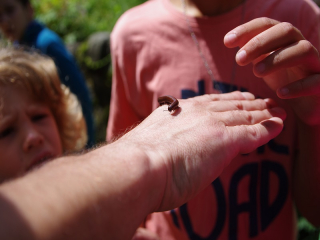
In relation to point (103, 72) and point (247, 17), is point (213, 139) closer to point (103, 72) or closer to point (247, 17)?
point (247, 17)

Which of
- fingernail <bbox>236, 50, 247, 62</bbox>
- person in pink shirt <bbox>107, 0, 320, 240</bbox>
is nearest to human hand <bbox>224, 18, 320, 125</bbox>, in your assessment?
fingernail <bbox>236, 50, 247, 62</bbox>

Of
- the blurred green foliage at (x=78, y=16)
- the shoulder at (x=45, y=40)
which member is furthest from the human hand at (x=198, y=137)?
the blurred green foliage at (x=78, y=16)

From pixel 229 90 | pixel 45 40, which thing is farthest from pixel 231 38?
pixel 45 40

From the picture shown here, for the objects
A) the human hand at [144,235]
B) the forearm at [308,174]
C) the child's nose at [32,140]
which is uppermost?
the child's nose at [32,140]

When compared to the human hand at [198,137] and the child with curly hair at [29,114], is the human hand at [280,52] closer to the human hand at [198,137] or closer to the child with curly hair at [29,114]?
the human hand at [198,137]

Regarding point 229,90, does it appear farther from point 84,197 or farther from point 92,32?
point 92,32

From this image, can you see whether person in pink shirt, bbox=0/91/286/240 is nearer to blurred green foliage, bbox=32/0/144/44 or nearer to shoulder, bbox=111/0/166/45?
shoulder, bbox=111/0/166/45
